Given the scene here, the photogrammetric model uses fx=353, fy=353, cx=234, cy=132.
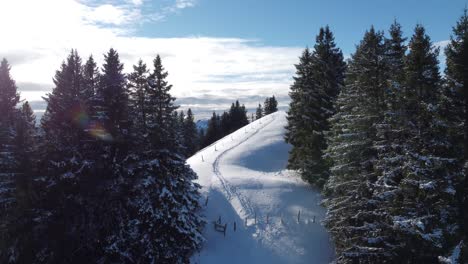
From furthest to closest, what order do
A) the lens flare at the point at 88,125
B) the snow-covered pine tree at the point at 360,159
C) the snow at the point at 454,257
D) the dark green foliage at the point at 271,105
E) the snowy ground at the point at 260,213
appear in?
the dark green foliage at the point at 271,105 < the snowy ground at the point at 260,213 < the lens flare at the point at 88,125 < the snow-covered pine tree at the point at 360,159 < the snow at the point at 454,257

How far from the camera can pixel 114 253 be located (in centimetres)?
2053

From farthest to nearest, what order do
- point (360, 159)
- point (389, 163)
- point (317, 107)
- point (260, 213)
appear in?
point (317, 107)
point (260, 213)
point (360, 159)
point (389, 163)

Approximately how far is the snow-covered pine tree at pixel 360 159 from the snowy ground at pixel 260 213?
5.56 m

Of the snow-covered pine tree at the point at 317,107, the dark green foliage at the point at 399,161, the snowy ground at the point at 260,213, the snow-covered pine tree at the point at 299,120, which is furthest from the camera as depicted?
the snow-covered pine tree at the point at 299,120

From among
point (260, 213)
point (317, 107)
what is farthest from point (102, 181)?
point (317, 107)

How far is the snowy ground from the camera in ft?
86.5

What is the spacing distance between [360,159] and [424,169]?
5.52 m

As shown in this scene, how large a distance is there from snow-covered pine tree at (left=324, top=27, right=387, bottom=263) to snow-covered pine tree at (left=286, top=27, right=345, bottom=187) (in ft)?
27.2

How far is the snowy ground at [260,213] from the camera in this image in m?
26.4

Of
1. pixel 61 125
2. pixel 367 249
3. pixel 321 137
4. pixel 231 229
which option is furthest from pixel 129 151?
pixel 321 137

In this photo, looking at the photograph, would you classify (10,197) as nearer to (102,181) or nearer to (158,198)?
(102,181)

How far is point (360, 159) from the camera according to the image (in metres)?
20.7

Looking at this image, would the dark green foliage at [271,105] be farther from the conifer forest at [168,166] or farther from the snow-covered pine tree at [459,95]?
the snow-covered pine tree at [459,95]

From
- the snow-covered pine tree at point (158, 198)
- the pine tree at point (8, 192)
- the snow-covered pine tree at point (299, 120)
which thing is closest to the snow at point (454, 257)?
the snow-covered pine tree at point (158, 198)
